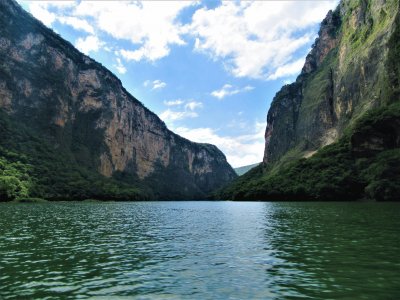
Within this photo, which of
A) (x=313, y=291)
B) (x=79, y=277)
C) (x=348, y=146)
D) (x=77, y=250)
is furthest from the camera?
(x=348, y=146)

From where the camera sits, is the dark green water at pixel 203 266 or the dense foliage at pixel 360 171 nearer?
the dark green water at pixel 203 266

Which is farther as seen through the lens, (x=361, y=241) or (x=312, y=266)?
(x=361, y=241)

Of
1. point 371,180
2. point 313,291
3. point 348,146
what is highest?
point 348,146

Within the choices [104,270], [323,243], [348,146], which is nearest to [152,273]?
[104,270]

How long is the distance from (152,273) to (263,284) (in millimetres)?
6999

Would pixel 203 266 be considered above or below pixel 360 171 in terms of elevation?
below

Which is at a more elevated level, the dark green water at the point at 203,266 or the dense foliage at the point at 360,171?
the dense foliage at the point at 360,171

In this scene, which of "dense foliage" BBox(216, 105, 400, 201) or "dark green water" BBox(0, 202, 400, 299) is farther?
"dense foliage" BBox(216, 105, 400, 201)

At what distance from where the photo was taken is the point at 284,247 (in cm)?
3306

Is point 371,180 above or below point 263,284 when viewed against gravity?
above

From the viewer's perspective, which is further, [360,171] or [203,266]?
[360,171]

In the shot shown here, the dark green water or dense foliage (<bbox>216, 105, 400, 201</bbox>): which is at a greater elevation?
dense foliage (<bbox>216, 105, 400, 201</bbox>)

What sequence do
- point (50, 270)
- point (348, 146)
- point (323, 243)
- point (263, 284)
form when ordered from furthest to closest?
point (348, 146)
point (323, 243)
point (50, 270)
point (263, 284)

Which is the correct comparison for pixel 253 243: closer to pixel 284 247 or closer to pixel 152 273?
pixel 284 247
